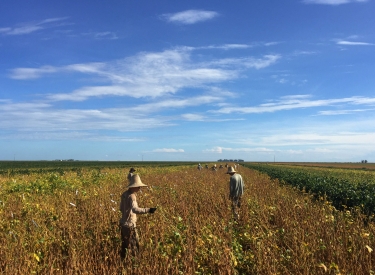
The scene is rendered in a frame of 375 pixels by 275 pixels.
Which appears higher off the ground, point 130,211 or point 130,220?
point 130,211

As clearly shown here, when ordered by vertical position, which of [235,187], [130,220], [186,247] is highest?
[235,187]

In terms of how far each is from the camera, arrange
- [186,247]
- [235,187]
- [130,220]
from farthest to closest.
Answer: [235,187] → [130,220] → [186,247]

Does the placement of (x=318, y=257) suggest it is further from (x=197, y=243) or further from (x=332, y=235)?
(x=197, y=243)

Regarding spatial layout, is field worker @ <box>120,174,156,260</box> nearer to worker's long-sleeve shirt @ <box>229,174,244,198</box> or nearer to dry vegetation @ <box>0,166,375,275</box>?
dry vegetation @ <box>0,166,375,275</box>

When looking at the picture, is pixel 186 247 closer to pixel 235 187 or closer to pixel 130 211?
pixel 130 211

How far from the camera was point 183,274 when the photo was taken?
355cm

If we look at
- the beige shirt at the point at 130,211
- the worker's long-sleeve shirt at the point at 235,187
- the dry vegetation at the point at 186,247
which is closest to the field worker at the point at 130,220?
the beige shirt at the point at 130,211

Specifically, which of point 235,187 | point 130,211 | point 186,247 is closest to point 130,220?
point 130,211

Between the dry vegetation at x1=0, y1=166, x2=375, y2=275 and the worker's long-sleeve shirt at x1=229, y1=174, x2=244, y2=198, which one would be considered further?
the worker's long-sleeve shirt at x1=229, y1=174, x2=244, y2=198

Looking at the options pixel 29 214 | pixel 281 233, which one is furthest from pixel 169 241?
pixel 29 214

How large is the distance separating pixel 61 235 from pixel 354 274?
4460mm

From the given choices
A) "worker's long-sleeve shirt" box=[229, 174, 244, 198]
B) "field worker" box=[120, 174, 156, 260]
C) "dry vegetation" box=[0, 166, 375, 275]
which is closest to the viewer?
"dry vegetation" box=[0, 166, 375, 275]

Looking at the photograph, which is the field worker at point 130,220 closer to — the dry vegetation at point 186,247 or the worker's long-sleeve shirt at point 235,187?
the dry vegetation at point 186,247

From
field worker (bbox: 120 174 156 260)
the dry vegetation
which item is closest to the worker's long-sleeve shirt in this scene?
the dry vegetation
